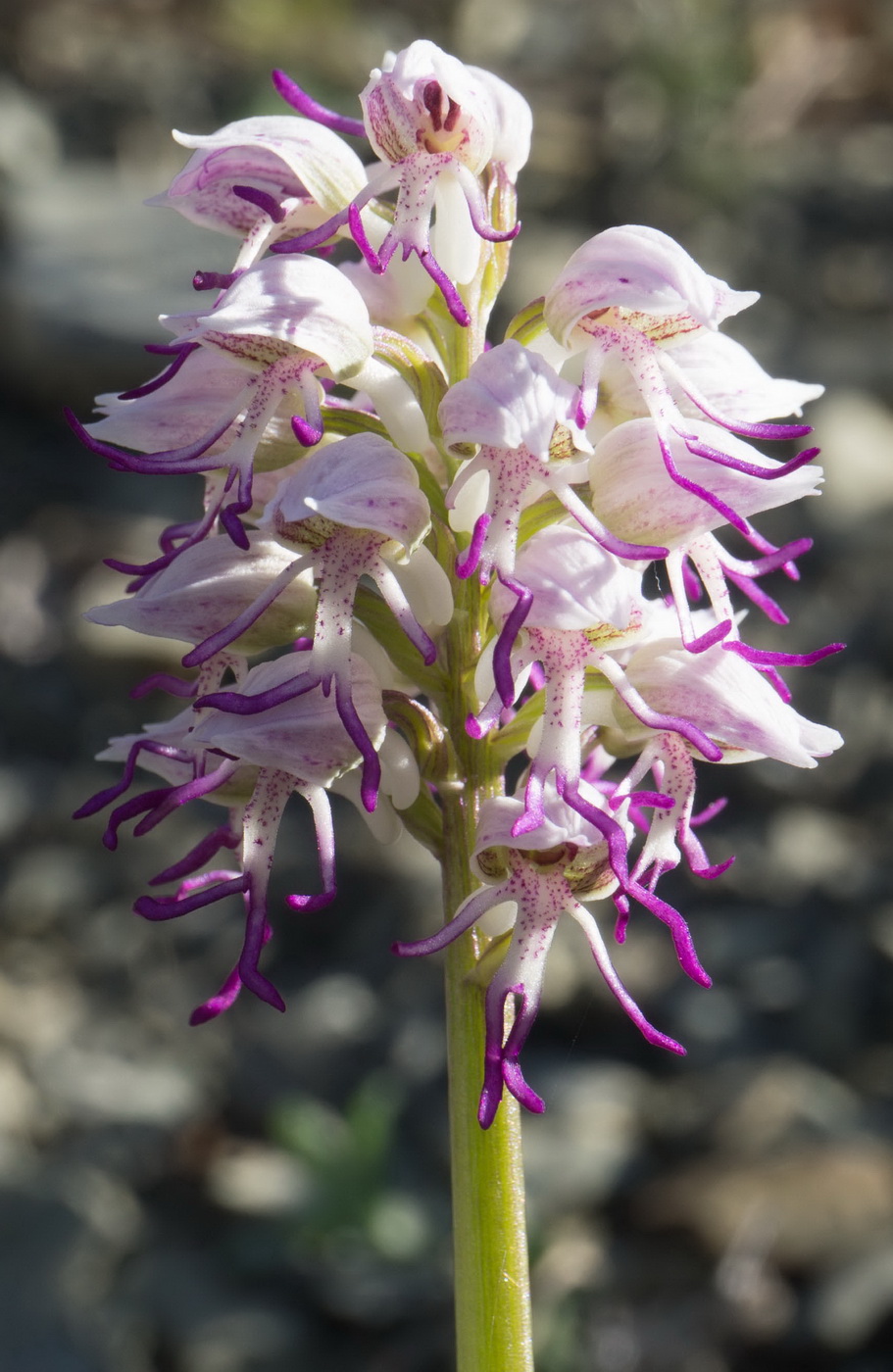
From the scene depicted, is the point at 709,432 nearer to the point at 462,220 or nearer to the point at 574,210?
the point at 462,220

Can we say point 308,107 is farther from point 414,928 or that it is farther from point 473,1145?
point 414,928

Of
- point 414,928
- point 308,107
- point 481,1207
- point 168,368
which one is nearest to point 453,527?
point 168,368

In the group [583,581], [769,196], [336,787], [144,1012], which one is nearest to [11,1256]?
[144,1012]

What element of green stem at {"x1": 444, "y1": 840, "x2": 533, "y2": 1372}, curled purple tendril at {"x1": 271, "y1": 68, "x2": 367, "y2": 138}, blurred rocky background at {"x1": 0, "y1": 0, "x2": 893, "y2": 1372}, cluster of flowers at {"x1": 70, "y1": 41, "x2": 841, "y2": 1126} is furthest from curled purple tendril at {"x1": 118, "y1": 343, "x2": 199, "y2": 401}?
blurred rocky background at {"x1": 0, "y1": 0, "x2": 893, "y2": 1372}

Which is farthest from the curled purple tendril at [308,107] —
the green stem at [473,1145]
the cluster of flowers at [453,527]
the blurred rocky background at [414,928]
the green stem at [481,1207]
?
the blurred rocky background at [414,928]

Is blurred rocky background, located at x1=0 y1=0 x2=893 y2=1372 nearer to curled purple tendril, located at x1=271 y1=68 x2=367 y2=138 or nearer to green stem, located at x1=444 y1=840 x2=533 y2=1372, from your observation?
green stem, located at x1=444 y1=840 x2=533 y2=1372

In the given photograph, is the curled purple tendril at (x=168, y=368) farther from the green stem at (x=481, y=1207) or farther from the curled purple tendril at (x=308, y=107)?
the green stem at (x=481, y=1207)
